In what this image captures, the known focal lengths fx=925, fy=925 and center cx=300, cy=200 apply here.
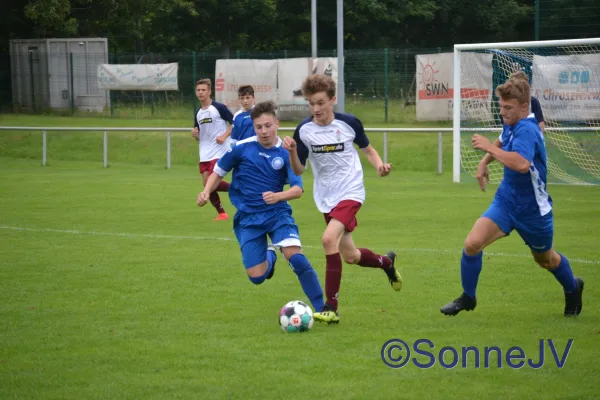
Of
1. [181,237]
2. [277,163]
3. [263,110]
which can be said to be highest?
[263,110]

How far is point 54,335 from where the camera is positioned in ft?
20.5

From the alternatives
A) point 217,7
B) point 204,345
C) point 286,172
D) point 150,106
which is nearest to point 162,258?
point 286,172

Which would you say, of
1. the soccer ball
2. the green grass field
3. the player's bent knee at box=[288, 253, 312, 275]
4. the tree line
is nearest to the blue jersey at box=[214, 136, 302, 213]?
the player's bent knee at box=[288, 253, 312, 275]

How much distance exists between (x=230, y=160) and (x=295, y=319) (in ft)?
5.11

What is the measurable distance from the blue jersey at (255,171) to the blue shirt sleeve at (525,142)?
1.70 meters

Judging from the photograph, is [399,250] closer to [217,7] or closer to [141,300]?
[141,300]

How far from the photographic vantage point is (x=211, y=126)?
563 inches

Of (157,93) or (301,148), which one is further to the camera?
(157,93)

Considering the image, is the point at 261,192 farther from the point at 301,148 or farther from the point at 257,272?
the point at 257,272

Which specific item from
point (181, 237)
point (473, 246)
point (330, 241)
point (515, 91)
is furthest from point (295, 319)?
point (181, 237)

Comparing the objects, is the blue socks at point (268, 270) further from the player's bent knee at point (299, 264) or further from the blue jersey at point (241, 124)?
the blue jersey at point (241, 124)

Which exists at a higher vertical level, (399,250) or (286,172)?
(286,172)

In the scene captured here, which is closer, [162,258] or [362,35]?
[162,258]

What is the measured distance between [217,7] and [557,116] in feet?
87.3
